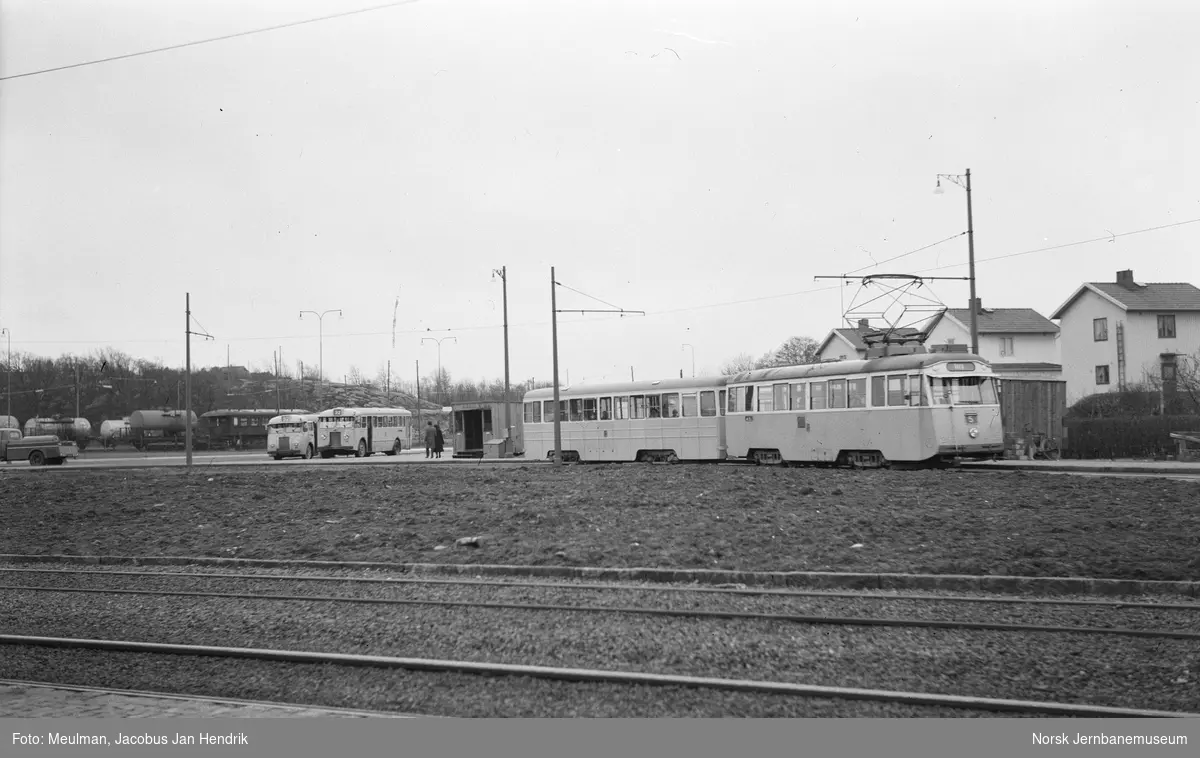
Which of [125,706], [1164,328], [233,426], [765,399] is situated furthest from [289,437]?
[1164,328]

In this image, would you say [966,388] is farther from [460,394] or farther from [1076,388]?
[460,394]

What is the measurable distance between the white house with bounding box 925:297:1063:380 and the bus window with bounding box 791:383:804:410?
1628 inches

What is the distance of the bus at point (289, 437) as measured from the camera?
1955 inches

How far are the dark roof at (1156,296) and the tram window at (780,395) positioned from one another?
121 ft

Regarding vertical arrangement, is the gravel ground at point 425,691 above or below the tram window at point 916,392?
below

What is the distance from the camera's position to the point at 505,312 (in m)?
45.0

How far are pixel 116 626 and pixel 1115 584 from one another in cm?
1039

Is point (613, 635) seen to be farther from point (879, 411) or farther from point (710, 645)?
point (879, 411)

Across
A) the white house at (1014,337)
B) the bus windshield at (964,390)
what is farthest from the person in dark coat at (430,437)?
the white house at (1014,337)

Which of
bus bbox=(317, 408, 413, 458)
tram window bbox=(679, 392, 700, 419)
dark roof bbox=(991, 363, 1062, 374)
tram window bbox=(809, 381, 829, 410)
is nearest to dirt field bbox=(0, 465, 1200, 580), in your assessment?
tram window bbox=(809, 381, 829, 410)

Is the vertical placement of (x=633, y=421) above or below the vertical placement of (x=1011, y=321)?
below

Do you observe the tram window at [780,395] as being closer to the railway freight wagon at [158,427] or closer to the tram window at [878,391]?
the tram window at [878,391]

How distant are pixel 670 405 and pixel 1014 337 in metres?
45.5

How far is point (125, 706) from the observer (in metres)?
6.69
